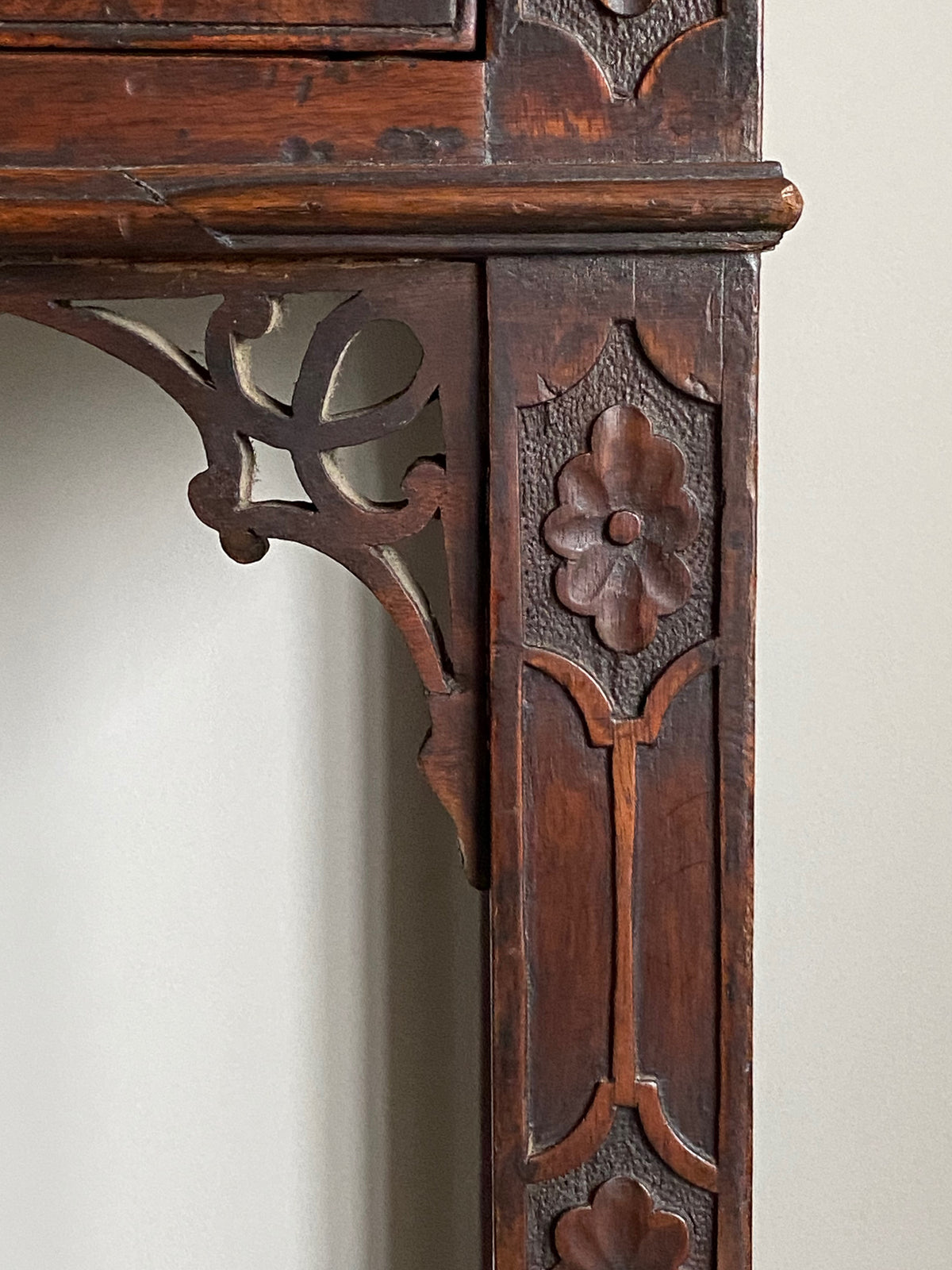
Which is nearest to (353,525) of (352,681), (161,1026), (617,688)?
(617,688)

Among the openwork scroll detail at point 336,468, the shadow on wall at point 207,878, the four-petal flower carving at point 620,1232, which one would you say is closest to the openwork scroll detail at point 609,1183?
the four-petal flower carving at point 620,1232

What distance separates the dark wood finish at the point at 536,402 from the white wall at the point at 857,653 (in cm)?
36

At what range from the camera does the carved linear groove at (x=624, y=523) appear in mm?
526

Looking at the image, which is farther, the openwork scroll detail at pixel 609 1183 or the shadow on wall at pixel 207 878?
the shadow on wall at pixel 207 878

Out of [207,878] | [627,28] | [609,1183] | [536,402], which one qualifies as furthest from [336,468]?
[207,878]

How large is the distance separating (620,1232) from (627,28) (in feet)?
1.49

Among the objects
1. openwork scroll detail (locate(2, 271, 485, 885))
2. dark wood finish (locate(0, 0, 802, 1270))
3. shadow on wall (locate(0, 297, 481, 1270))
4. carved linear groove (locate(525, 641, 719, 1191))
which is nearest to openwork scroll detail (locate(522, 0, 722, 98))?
dark wood finish (locate(0, 0, 802, 1270))

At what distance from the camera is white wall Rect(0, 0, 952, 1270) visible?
0.85 meters

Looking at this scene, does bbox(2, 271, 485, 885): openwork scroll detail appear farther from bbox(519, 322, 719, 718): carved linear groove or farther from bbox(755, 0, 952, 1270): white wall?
bbox(755, 0, 952, 1270): white wall

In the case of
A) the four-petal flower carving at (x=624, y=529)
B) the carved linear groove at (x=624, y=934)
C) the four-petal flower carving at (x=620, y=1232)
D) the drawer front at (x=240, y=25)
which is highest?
the drawer front at (x=240, y=25)

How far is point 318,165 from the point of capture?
0.49 meters

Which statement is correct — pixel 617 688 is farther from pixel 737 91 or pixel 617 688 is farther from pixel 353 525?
pixel 737 91

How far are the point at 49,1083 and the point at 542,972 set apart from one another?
0.46 m

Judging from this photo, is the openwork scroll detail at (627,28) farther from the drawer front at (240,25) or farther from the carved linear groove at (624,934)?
the carved linear groove at (624,934)
